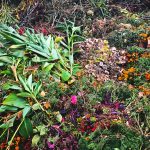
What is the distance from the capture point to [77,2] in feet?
19.1

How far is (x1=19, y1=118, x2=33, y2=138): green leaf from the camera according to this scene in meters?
3.43

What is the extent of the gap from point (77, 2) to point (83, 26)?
697 millimetres

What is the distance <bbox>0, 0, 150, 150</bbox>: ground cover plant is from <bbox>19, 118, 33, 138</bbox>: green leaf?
0.03 feet

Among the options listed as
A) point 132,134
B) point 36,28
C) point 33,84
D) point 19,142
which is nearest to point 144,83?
point 132,134

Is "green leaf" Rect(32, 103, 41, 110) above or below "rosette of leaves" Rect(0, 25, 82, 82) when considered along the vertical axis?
below

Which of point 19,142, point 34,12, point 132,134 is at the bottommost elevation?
point 19,142

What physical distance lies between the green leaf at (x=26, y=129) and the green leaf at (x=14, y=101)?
217 millimetres

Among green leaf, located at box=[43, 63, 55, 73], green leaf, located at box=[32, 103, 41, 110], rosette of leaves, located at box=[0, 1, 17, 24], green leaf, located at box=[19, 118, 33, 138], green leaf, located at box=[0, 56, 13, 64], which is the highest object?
rosette of leaves, located at box=[0, 1, 17, 24]

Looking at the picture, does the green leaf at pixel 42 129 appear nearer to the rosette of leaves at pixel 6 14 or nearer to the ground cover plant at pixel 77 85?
the ground cover plant at pixel 77 85

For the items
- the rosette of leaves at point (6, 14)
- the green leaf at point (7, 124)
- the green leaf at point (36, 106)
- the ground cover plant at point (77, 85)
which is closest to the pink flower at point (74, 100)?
the ground cover plant at point (77, 85)

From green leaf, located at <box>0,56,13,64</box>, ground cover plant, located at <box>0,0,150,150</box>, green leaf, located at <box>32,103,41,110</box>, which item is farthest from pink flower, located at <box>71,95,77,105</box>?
green leaf, located at <box>0,56,13,64</box>

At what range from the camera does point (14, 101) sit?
3590 millimetres

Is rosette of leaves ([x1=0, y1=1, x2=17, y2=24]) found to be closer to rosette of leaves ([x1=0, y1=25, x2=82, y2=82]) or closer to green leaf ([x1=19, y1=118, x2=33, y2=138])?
rosette of leaves ([x1=0, y1=25, x2=82, y2=82])

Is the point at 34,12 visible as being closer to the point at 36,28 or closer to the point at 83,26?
the point at 36,28
